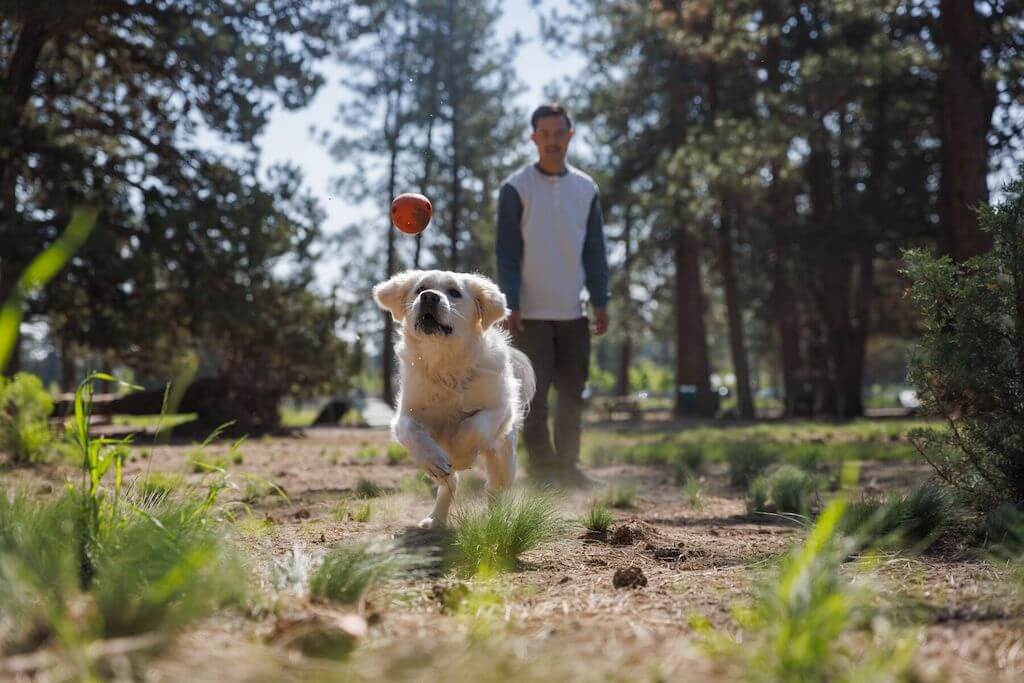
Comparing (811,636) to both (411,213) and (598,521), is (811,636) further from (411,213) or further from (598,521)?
(411,213)

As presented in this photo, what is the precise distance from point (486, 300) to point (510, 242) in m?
1.88

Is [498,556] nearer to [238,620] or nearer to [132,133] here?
[238,620]

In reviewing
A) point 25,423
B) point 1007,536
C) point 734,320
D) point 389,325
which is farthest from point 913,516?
point 389,325

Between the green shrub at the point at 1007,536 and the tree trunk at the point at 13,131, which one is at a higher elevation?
the tree trunk at the point at 13,131

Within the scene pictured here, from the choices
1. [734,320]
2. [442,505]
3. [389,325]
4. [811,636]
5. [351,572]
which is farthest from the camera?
[389,325]

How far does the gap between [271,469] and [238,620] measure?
576 centimetres

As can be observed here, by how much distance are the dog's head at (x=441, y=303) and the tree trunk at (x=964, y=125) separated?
658 cm

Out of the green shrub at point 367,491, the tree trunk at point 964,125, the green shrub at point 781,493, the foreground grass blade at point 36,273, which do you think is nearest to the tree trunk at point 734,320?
the tree trunk at point 964,125

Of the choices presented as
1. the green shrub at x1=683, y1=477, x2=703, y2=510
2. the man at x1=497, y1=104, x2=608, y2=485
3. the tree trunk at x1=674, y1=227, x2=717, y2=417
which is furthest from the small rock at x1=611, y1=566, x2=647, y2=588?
the tree trunk at x1=674, y1=227, x2=717, y2=417

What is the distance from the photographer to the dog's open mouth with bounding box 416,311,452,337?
4.30 m

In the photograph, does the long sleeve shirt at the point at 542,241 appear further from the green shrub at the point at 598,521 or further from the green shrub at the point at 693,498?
the green shrub at the point at 598,521

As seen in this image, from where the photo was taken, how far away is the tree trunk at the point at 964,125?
917cm

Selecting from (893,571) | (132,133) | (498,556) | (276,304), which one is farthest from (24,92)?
(893,571)

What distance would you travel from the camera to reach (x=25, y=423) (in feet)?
22.6
